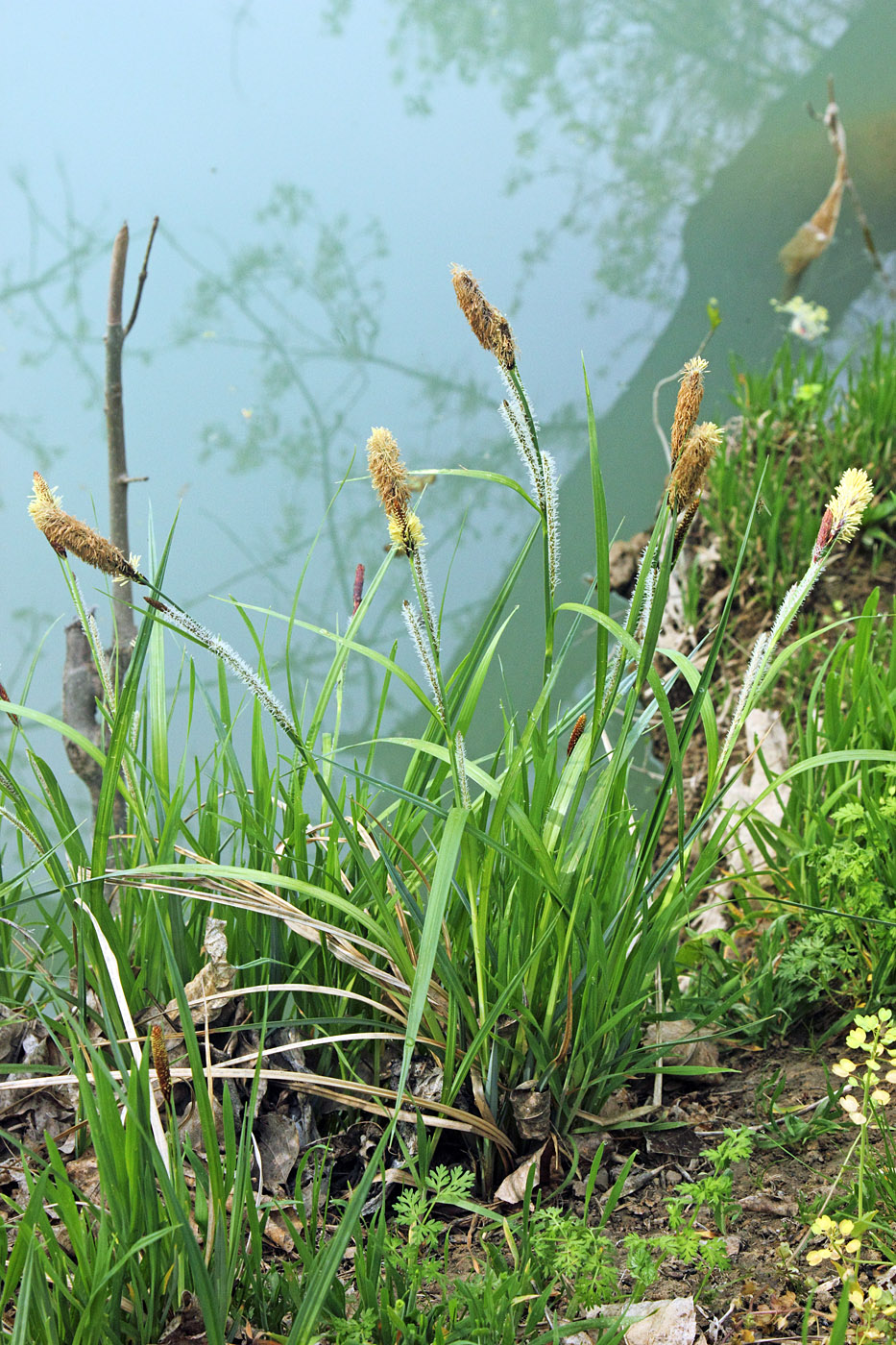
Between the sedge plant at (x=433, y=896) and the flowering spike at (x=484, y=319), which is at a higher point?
the flowering spike at (x=484, y=319)

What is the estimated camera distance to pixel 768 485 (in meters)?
2.55

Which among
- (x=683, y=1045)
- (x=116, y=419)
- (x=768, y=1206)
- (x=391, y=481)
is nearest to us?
(x=391, y=481)

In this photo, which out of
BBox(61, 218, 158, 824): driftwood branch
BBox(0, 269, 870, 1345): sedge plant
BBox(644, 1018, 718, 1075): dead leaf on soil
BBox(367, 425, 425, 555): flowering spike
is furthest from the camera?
BBox(61, 218, 158, 824): driftwood branch

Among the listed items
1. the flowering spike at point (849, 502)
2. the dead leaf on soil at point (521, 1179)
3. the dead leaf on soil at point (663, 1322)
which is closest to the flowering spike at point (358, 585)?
the flowering spike at point (849, 502)

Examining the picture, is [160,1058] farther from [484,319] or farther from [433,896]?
[484,319]

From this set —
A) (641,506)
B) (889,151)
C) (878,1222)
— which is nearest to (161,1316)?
(878,1222)

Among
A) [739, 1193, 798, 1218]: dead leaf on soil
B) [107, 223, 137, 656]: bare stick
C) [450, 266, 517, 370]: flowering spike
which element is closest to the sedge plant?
[450, 266, 517, 370]: flowering spike

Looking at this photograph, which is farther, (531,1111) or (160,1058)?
(531,1111)

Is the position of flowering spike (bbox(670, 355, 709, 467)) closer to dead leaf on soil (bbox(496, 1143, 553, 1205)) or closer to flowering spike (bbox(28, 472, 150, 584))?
flowering spike (bbox(28, 472, 150, 584))

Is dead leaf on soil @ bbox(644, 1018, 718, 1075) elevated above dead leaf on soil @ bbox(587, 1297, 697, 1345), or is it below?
above

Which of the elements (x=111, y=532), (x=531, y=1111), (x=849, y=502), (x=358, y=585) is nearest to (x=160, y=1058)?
(x=531, y=1111)

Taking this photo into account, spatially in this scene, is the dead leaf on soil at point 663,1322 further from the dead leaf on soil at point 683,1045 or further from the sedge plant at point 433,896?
the dead leaf on soil at point 683,1045

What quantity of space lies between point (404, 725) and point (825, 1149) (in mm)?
2296

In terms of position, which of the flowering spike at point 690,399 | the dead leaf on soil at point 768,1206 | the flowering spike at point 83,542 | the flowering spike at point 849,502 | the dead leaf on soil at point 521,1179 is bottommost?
the dead leaf on soil at point 521,1179
